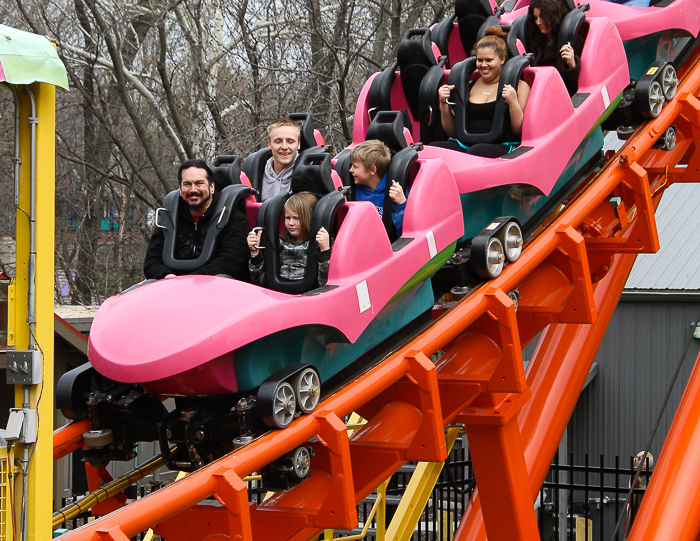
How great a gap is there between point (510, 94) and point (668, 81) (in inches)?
49.1

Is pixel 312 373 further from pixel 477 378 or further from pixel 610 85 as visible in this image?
pixel 610 85

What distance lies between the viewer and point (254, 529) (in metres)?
2.95

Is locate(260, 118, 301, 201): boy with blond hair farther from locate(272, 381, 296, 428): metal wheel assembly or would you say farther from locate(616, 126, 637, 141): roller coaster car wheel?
locate(616, 126, 637, 141): roller coaster car wheel

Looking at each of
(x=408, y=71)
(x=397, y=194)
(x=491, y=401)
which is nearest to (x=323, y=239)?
(x=397, y=194)

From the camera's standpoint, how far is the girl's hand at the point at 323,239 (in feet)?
10.5

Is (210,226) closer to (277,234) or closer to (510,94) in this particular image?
(277,234)

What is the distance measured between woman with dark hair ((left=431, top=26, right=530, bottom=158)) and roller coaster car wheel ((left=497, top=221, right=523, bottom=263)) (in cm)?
52

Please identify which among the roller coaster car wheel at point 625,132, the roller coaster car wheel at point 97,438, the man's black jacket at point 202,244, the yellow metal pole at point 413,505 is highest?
the roller coaster car wheel at point 625,132

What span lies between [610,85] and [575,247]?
4.26 feet

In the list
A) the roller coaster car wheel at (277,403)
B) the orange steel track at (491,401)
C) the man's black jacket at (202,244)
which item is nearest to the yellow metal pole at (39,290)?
the orange steel track at (491,401)

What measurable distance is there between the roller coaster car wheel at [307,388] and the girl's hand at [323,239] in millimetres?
470

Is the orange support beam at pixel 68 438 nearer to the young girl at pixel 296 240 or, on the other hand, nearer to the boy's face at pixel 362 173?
the young girl at pixel 296 240

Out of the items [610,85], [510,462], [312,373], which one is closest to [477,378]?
[510,462]

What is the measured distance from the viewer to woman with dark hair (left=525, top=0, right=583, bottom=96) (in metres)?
4.82
